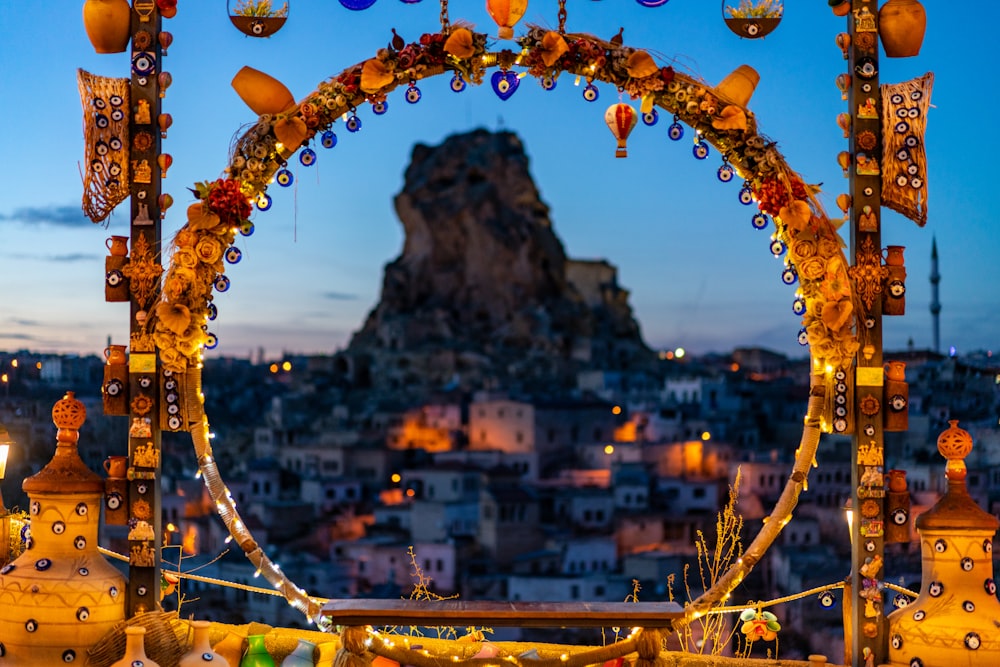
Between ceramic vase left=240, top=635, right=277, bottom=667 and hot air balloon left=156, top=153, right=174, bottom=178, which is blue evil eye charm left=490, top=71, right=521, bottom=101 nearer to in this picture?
hot air balloon left=156, top=153, right=174, bottom=178

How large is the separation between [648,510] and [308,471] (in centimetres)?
1564

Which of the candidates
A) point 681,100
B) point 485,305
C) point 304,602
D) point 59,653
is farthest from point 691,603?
point 485,305

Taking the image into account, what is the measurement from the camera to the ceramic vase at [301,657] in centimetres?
500

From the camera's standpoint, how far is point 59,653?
16.2 ft

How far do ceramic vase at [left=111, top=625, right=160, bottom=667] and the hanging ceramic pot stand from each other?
2343 millimetres

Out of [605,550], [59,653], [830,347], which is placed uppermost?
[830,347]

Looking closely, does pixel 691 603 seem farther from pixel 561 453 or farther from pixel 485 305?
pixel 485 305

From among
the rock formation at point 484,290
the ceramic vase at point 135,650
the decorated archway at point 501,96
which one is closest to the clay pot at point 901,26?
the decorated archway at point 501,96

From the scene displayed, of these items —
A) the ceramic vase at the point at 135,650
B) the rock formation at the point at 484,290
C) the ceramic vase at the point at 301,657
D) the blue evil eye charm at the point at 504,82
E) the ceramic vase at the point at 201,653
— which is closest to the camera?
the ceramic vase at the point at 135,650

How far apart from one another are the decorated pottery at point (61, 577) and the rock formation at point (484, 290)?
63802mm

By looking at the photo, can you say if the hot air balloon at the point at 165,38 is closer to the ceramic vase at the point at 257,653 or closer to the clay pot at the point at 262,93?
the clay pot at the point at 262,93

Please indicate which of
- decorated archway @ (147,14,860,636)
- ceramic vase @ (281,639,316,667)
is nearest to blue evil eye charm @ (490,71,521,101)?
decorated archway @ (147,14,860,636)

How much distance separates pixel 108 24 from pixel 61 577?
7.33 ft

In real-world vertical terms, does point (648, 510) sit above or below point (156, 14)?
below
